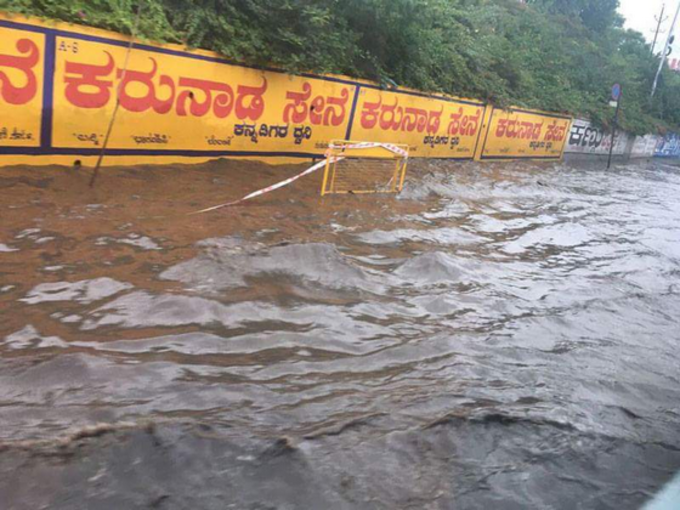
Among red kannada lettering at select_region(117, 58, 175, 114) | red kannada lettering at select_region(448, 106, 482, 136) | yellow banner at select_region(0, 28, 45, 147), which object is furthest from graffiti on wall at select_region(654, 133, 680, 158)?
yellow banner at select_region(0, 28, 45, 147)

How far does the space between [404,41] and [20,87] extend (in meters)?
9.71

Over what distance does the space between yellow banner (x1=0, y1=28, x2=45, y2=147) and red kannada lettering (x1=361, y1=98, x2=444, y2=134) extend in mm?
6975

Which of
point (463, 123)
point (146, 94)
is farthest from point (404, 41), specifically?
point (146, 94)

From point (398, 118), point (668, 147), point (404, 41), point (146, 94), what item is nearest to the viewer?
point (146, 94)

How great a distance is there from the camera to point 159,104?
8.54 m

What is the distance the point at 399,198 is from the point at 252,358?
21.1 feet

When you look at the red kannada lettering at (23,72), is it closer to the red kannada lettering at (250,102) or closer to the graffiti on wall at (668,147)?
the red kannada lettering at (250,102)

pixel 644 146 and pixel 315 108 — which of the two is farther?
pixel 644 146

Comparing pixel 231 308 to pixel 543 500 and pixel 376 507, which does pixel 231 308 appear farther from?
pixel 543 500

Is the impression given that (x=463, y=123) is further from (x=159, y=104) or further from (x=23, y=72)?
(x=23, y=72)

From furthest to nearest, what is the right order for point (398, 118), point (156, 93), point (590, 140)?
point (590, 140) → point (398, 118) → point (156, 93)

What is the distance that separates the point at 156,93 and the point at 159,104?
0.17 m

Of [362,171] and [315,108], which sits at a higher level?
[315,108]

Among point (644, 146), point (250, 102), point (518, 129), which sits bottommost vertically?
point (250, 102)
